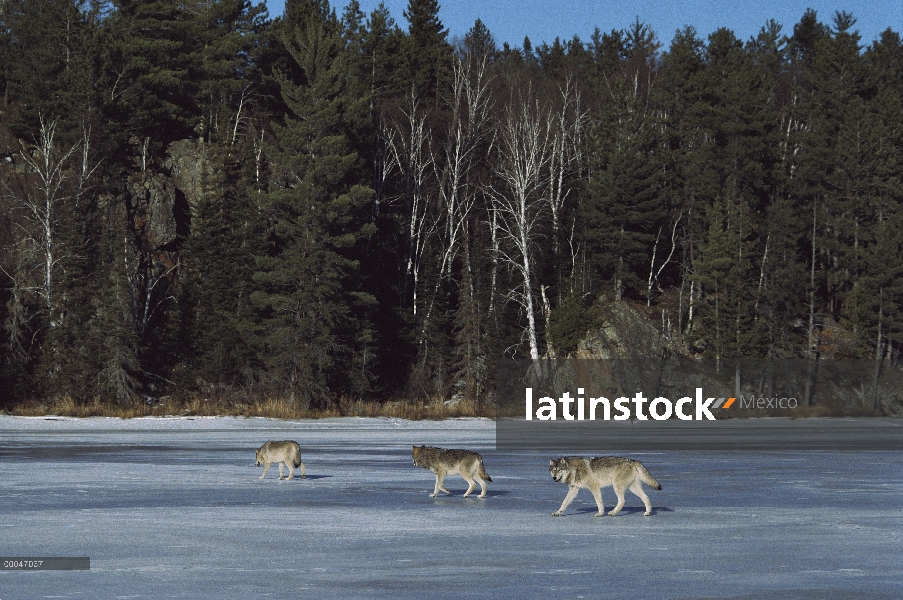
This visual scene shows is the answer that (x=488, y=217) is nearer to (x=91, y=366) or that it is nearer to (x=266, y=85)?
(x=266, y=85)

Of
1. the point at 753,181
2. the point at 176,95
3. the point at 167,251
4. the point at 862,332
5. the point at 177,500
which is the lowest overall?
the point at 177,500

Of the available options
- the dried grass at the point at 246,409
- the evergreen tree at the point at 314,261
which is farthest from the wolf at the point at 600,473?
the evergreen tree at the point at 314,261

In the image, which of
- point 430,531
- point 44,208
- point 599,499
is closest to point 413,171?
point 44,208

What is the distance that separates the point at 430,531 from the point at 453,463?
3679mm

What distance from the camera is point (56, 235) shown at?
2286 inches

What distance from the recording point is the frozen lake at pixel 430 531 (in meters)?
10.8

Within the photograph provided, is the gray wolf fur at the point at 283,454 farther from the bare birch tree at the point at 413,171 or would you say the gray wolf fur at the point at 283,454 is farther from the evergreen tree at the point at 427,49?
the evergreen tree at the point at 427,49

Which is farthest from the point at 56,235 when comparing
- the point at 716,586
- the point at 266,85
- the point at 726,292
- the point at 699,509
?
the point at 716,586

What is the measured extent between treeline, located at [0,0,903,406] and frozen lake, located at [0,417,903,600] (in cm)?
3060

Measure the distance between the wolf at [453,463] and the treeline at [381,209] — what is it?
35.4 meters

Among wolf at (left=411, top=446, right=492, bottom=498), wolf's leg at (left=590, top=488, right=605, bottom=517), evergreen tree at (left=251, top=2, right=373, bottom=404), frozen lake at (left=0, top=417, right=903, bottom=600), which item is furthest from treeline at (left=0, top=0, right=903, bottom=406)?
wolf's leg at (left=590, top=488, right=605, bottom=517)

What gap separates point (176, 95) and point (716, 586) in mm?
66889

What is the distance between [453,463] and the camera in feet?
59.1

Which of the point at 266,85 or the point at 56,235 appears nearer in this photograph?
the point at 56,235
